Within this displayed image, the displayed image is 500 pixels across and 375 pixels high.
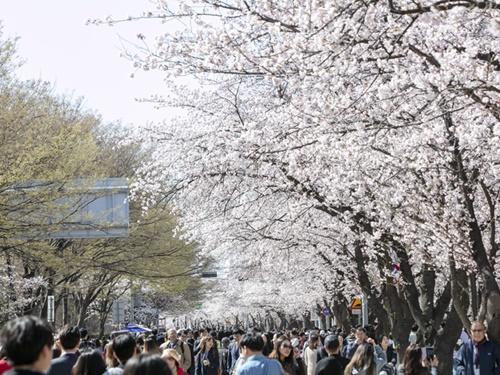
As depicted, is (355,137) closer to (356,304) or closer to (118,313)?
(356,304)

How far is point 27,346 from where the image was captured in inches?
177

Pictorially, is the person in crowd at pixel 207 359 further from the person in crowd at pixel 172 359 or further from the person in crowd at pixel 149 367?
the person in crowd at pixel 149 367

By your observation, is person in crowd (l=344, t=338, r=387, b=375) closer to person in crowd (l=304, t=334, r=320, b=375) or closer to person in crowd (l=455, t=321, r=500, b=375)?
person in crowd (l=455, t=321, r=500, b=375)

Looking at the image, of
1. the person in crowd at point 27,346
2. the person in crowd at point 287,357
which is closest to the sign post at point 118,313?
the person in crowd at point 287,357

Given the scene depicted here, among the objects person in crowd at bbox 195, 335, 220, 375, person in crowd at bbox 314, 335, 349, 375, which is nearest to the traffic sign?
person in crowd at bbox 195, 335, 220, 375

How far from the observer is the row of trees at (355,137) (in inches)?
384

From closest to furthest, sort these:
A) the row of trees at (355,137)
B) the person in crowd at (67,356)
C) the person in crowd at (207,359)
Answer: the person in crowd at (67,356) → the row of trees at (355,137) → the person in crowd at (207,359)

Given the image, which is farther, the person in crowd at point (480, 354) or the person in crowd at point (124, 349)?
the person in crowd at point (480, 354)

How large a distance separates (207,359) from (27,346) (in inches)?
623

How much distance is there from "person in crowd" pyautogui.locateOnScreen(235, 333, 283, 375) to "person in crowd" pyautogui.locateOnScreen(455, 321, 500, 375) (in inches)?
95.1

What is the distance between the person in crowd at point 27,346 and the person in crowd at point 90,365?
326cm

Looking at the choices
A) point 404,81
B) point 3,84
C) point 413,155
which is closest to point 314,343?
point 413,155

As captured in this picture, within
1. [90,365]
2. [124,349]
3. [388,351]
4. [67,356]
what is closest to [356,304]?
[388,351]

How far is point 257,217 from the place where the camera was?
23.5 meters
